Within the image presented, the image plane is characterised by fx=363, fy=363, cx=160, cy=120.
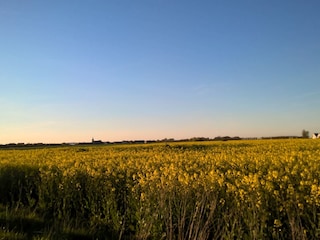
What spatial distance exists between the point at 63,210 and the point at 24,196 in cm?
287

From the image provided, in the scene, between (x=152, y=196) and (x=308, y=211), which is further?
(x=152, y=196)

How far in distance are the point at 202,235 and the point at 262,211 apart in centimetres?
135

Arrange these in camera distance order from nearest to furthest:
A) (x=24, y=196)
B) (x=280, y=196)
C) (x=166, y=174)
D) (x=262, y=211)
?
(x=262, y=211) → (x=280, y=196) → (x=166, y=174) → (x=24, y=196)

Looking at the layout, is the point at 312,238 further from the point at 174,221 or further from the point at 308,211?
the point at 174,221

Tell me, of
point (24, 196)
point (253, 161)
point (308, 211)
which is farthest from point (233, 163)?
point (24, 196)

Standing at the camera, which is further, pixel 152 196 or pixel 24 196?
pixel 24 196

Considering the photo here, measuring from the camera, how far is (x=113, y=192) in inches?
349

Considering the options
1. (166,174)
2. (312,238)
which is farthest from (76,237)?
(312,238)

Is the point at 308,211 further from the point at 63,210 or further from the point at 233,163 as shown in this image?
the point at 63,210

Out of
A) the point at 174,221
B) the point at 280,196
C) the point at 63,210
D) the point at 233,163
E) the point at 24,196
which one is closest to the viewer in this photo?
the point at 280,196

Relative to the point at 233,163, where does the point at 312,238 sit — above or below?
below

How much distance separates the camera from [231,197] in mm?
6945

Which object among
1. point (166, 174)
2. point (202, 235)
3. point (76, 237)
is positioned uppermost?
point (166, 174)

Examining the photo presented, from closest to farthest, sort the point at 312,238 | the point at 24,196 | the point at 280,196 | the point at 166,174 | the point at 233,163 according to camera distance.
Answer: the point at 312,238, the point at 280,196, the point at 166,174, the point at 233,163, the point at 24,196
